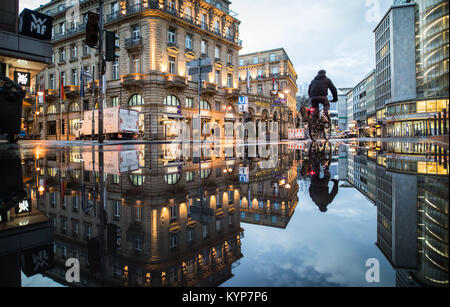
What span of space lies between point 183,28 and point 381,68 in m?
48.7

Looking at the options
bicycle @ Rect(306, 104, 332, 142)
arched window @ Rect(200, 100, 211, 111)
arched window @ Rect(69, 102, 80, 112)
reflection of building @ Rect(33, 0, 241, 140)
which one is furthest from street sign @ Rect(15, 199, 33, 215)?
arched window @ Rect(69, 102, 80, 112)

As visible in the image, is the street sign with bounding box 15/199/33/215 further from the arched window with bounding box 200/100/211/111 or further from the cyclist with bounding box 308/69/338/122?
the arched window with bounding box 200/100/211/111

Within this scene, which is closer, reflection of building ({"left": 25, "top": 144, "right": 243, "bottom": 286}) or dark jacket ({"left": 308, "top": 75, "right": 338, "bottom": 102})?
reflection of building ({"left": 25, "top": 144, "right": 243, "bottom": 286})

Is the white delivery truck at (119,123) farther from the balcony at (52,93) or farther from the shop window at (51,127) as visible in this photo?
the shop window at (51,127)

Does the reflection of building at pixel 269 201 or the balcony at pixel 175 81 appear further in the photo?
the balcony at pixel 175 81

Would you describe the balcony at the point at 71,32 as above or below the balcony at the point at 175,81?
above

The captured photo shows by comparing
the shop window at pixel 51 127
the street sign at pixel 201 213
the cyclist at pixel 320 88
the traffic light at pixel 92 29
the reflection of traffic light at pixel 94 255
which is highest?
the traffic light at pixel 92 29

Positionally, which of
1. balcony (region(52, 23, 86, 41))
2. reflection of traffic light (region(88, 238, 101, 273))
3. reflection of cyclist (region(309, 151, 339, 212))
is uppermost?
balcony (region(52, 23, 86, 41))

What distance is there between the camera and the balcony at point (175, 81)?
2941cm

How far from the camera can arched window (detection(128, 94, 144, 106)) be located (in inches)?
1193

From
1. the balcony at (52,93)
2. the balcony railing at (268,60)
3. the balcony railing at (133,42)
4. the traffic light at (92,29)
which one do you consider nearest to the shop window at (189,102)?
the balcony railing at (133,42)

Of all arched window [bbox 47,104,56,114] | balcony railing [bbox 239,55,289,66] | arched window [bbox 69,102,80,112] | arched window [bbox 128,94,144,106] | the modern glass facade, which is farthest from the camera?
balcony railing [bbox 239,55,289,66]
